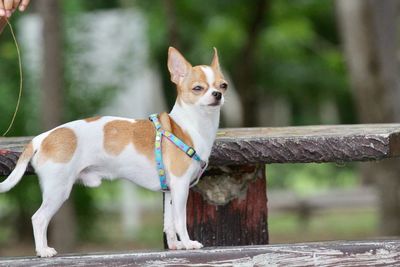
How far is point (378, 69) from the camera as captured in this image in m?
9.97

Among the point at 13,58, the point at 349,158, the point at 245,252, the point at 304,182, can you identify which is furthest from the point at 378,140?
the point at 304,182

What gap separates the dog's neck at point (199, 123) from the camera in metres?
3.64

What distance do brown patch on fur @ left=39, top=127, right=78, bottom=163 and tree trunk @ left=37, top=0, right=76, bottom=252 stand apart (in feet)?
14.8

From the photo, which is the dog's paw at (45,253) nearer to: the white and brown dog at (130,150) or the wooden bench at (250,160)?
the white and brown dog at (130,150)

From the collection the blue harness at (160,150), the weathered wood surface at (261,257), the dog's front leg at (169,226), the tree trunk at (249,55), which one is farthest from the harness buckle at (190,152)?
the tree trunk at (249,55)

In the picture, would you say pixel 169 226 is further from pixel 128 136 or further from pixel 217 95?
pixel 217 95

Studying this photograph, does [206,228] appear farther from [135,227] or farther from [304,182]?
[304,182]

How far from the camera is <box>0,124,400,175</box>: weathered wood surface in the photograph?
3830mm

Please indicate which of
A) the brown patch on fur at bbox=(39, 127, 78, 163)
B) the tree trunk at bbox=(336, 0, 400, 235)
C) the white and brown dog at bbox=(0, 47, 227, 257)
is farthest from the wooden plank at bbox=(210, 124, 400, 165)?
the tree trunk at bbox=(336, 0, 400, 235)

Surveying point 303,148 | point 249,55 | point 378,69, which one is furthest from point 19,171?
point 249,55

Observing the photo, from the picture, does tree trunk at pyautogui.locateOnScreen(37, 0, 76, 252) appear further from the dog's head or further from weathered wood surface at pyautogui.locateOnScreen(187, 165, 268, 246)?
the dog's head

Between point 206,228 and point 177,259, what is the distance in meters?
0.71

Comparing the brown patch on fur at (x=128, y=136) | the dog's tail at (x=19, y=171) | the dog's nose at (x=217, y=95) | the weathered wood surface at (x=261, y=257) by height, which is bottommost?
the weathered wood surface at (x=261, y=257)

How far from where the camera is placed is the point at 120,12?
37.7 ft
